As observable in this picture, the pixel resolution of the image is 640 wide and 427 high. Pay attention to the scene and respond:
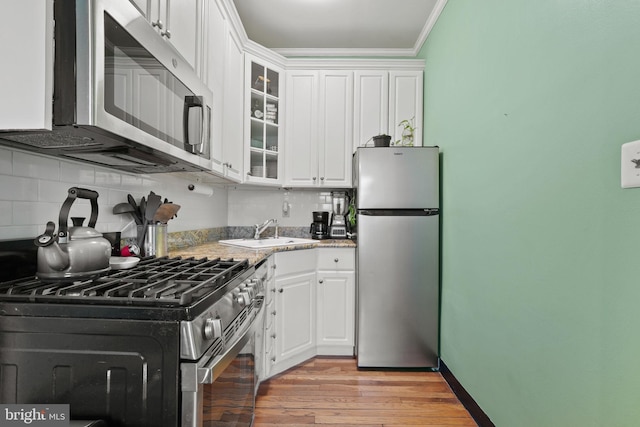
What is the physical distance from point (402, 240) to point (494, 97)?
1125mm

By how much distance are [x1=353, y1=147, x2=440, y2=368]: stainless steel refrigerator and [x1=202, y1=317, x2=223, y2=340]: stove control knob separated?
63.6 inches

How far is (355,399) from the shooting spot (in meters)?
2.01

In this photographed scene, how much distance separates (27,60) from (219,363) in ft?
3.02

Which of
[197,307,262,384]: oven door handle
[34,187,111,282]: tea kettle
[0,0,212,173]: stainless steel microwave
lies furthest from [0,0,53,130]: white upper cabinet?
[197,307,262,384]: oven door handle

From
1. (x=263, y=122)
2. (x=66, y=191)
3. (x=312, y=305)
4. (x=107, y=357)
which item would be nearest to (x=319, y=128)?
(x=263, y=122)

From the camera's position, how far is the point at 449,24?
2289 millimetres

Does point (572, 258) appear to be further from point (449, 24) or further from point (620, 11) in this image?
point (449, 24)

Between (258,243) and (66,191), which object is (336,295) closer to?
(258,243)

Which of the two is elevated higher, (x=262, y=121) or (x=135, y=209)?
(x=262, y=121)

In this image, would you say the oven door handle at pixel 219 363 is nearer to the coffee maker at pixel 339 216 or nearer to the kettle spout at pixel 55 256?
the kettle spout at pixel 55 256

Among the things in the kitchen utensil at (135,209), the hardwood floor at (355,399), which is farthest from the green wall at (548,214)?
the kitchen utensil at (135,209)

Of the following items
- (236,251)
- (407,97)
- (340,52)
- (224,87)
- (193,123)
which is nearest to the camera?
(193,123)

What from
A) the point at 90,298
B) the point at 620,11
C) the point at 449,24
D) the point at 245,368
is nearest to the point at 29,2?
the point at 90,298

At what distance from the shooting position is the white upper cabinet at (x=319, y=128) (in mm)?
2896
